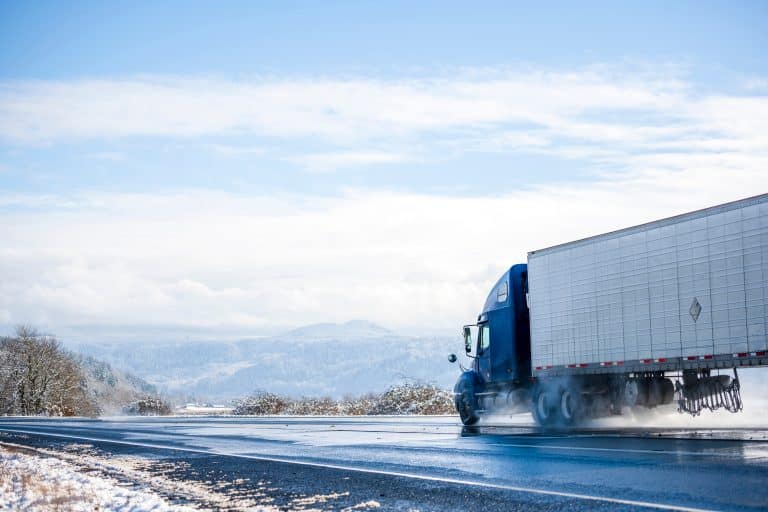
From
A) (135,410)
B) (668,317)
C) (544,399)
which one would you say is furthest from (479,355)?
(135,410)

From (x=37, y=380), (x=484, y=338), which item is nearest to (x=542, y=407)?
(x=484, y=338)

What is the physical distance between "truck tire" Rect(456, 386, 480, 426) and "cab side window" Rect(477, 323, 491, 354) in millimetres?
1239

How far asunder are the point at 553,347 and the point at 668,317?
420cm

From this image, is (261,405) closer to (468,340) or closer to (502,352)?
(468,340)

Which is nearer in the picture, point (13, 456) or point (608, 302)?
point (13, 456)

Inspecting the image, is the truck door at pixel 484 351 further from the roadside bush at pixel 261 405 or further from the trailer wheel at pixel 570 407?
the roadside bush at pixel 261 405

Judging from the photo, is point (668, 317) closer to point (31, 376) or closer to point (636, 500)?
point (636, 500)

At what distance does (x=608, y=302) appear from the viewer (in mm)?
21344

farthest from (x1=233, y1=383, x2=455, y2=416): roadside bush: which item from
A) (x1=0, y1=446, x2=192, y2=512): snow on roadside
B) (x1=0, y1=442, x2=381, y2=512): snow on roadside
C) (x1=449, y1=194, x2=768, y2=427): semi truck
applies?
(x1=0, y1=446, x2=192, y2=512): snow on roadside

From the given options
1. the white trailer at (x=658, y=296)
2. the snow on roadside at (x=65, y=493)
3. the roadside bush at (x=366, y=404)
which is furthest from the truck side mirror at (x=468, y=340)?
the roadside bush at (x=366, y=404)

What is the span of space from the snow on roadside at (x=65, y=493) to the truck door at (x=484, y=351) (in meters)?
12.9

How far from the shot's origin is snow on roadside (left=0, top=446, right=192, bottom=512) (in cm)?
1009

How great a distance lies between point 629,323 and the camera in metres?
20.6

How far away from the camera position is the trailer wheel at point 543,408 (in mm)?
23062
